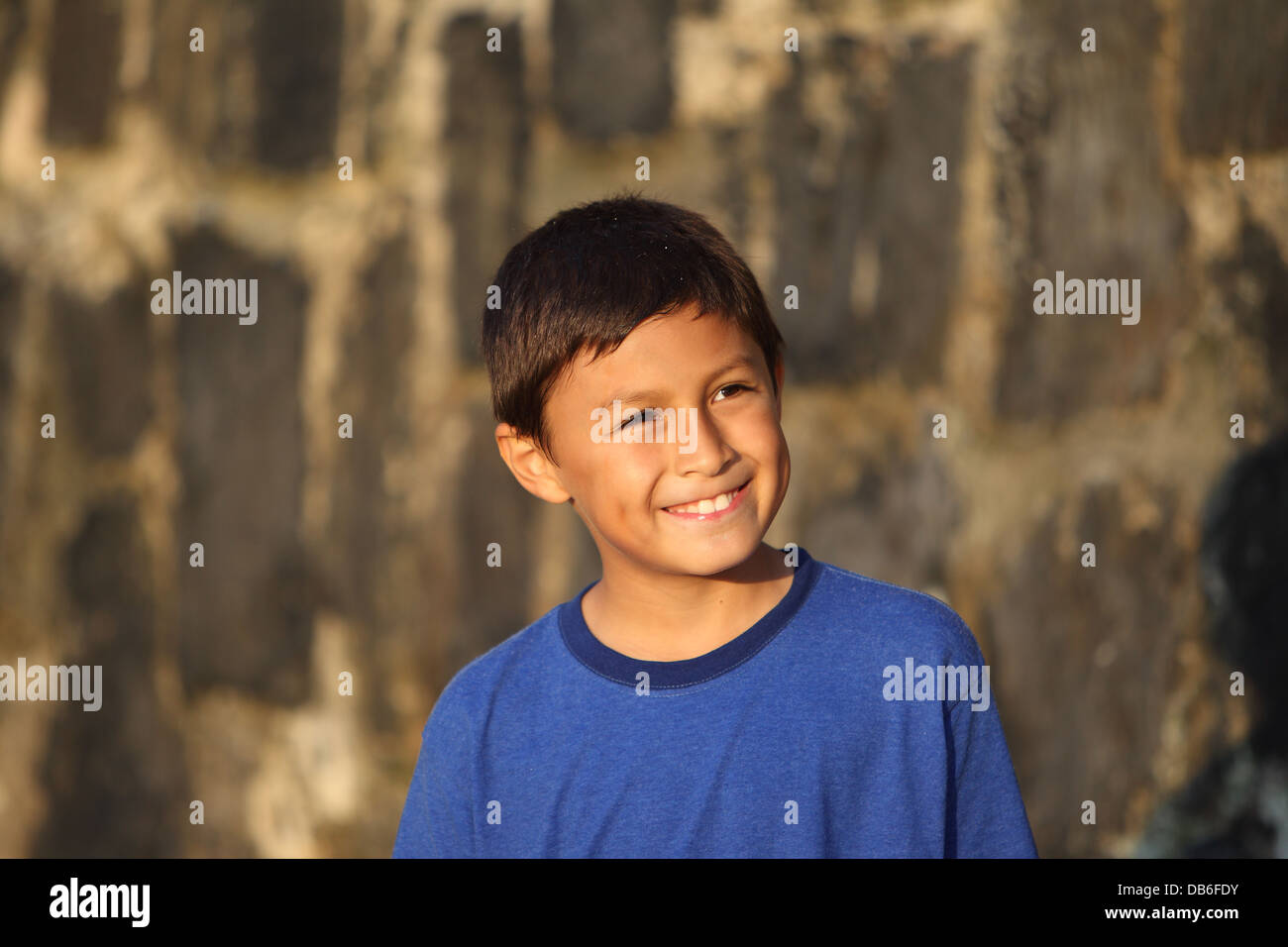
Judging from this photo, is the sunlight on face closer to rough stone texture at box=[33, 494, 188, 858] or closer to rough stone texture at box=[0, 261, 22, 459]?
rough stone texture at box=[33, 494, 188, 858]

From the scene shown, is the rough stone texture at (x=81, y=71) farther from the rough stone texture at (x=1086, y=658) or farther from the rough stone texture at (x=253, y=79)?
the rough stone texture at (x=1086, y=658)

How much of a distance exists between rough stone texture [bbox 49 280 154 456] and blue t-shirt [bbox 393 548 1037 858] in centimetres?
118

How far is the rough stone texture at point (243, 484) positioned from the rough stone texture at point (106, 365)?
9 cm

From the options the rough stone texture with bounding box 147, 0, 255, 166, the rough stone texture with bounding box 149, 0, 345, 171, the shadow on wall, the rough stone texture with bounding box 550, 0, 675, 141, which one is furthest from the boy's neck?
the rough stone texture with bounding box 147, 0, 255, 166

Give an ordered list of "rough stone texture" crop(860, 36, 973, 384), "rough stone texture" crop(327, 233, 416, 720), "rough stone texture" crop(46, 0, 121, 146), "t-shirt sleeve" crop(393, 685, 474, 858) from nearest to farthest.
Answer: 1. "t-shirt sleeve" crop(393, 685, 474, 858)
2. "rough stone texture" crop(860, 36, 973, 384)
3. "rough stone texture" crop(327, 233, 416, 720)
4. "rough stone texture" crop(46, 0, 121, 146)

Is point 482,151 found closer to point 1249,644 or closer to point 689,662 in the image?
point 689,662

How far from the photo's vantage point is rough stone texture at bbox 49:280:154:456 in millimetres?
2252

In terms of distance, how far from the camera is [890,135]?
1999 millimetres

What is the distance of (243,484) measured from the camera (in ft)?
7.27

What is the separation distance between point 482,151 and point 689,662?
1.12 metres

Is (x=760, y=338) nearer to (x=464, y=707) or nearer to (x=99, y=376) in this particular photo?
(x=464, y=707)

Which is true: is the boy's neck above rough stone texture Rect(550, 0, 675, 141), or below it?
below
